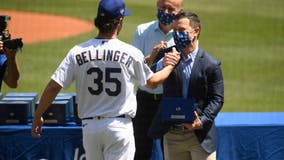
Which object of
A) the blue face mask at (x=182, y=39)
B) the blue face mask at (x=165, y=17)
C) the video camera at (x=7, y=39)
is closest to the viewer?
the blue face mask at (x=182, y=39)

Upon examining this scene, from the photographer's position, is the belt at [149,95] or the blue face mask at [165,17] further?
the belt at [149,95]

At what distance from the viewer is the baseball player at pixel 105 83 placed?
508 cm

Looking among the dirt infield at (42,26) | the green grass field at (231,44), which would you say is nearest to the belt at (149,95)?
the green grass field at (231,44)

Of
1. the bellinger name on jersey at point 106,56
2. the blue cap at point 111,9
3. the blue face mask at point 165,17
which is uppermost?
the blue cap at point 111,9

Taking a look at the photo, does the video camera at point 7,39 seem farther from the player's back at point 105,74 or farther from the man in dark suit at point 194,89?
the man in dark suit at point 194,89

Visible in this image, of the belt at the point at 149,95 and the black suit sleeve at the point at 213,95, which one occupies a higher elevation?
the black suit sleeve at the point at 213,95

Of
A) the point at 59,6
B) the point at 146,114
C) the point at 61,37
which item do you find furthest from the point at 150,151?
the point at 59,6

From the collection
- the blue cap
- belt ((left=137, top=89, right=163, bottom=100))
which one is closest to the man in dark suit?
the blue cap

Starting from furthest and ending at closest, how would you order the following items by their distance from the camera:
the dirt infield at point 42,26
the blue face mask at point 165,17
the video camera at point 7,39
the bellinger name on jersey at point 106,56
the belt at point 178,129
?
1. the dirt infield at point 42,26
2. the blue face mask at point 165,17
3. the video camera at point 7,39
4. the belt at point 178,129
5. the bellinger name on jersey at point 106,56

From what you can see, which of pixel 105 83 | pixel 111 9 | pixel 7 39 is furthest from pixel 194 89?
pixel 7 39

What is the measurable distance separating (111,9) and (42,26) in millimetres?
11374

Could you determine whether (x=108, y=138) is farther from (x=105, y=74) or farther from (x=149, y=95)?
(x=149, y=95)

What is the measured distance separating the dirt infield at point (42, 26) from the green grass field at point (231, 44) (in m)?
0.30

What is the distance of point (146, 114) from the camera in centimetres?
664
